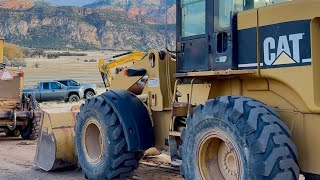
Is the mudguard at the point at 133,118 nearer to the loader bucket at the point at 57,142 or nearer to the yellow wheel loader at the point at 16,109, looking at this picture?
the loader bucket at the point at 57,142

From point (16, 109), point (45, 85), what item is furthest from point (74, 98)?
point (16, 109)

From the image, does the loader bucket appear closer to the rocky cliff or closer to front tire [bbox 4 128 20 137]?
front tire [bbox 4 128 20 137]

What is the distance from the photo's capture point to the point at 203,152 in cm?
609

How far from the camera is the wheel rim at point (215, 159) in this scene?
5918 millimetres

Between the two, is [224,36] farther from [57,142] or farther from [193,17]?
[57,142]

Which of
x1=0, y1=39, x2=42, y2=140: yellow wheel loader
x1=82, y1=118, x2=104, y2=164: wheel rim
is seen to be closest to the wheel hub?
x1=82, y1=118, x2=104, y2=164: wheel rim

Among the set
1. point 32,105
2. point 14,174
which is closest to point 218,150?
point 14,174

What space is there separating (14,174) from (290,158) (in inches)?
219

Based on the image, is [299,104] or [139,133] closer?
[299,104]

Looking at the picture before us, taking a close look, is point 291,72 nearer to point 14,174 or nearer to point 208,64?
point 208,64

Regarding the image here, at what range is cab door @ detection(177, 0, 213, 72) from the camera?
6621 mm

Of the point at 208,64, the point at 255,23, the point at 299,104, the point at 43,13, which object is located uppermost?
the point at 43,13

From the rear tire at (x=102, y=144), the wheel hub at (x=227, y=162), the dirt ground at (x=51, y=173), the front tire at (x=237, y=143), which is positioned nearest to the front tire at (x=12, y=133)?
the dirt ground at (x=51, y=173)

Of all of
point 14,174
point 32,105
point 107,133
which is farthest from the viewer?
point 32,105
